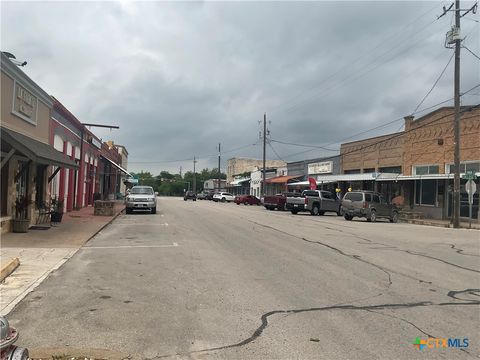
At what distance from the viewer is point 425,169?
109 feet

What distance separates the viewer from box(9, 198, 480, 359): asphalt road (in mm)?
5184

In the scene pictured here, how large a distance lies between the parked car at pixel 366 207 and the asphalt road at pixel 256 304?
1523 cm

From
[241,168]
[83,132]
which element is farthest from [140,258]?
[241,168]

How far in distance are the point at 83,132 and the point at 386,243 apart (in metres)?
20.8

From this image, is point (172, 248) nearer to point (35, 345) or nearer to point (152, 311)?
point (152, 311)

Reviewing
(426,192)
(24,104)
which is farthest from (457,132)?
(24,104)

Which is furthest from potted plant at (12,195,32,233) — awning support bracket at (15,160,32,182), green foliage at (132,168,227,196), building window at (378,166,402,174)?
green foliage at (132,168,227,196)

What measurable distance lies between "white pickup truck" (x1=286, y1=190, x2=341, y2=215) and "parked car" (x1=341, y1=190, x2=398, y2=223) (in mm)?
4624

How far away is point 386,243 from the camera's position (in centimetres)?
1527

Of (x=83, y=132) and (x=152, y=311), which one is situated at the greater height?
(x=83, y=132)

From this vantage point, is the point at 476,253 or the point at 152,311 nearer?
the point at 152,311

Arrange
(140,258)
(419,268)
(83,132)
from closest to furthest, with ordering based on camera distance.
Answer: (419,268), (140,258), (83,132)

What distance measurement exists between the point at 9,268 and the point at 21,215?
7824 mm

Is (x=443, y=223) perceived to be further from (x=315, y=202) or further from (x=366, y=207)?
(x=315, y=202)
